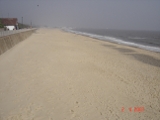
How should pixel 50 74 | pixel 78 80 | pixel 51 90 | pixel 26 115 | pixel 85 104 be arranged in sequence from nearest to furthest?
pixel 26 115, pixel 85 104, pixel 51 90, pixel 78 80, pixel 50 74

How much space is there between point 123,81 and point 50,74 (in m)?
4.56

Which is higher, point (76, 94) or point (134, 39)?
point (76, 94)

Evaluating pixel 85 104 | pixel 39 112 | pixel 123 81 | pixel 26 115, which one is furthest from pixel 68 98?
pixel 123 81

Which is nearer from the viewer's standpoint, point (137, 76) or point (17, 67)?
point (137, 76)

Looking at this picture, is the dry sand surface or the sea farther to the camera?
the sea

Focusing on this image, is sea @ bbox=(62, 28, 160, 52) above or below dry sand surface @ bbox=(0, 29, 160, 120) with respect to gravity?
below

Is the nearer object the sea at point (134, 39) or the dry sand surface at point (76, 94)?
the dry sand surface at point (76, 94)

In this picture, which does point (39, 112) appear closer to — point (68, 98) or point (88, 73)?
point (68, 98)

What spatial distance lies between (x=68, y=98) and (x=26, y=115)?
185cm

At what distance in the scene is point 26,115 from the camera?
4699 mm

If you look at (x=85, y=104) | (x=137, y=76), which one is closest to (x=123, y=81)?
(x=137, y=76)

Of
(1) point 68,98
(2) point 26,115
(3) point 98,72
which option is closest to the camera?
(2) point 26,115

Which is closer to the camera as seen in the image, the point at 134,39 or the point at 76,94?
the point at 76,94

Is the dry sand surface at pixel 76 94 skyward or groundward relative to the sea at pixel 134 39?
skyward
